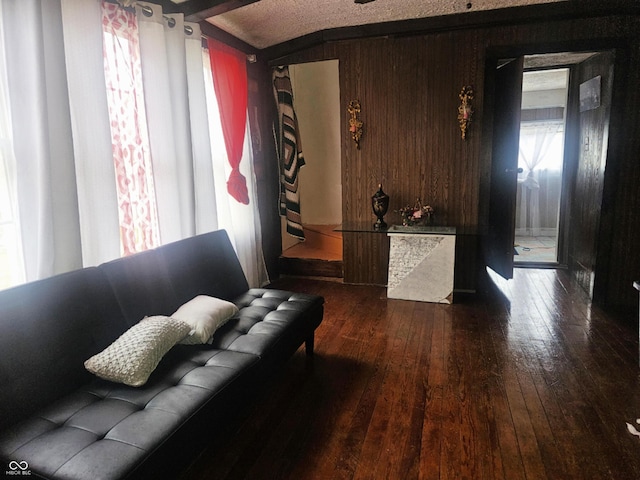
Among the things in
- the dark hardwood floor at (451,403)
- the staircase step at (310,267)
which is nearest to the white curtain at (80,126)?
the dark hardwood floor at (451,403)

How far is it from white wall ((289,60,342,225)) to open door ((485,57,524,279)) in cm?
180

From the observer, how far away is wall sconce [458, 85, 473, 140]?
3.57 meters

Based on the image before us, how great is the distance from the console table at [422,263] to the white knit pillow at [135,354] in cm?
227

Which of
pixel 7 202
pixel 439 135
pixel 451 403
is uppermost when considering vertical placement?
pixel 439 135

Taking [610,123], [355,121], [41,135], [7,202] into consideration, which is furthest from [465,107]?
[7,202]

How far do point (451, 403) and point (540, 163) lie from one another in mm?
5578

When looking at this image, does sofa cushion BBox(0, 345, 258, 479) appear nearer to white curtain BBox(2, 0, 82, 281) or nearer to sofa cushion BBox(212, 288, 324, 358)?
sofa cushion BBox(212, 288, 324, 358)

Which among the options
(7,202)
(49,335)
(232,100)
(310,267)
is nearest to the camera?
(49,335)

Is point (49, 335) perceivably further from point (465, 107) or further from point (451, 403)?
point (465, 107)

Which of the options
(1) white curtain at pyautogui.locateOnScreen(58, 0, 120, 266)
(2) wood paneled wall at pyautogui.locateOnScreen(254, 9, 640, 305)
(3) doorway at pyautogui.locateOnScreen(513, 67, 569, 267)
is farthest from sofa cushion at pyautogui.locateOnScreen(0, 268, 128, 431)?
(3) doorway at pyautogui.locateOnScreen(513, 67, 569, 267)

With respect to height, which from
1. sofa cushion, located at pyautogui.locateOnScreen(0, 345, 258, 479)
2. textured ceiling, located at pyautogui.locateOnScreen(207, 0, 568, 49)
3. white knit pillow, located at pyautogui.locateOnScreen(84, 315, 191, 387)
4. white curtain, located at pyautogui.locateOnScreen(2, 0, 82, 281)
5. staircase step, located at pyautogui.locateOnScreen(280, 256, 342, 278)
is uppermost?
textured ceiling, located at pyautogui.locateOnScreen(207, 0, 568, 49)

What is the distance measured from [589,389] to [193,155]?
289cm

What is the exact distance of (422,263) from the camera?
141 inches

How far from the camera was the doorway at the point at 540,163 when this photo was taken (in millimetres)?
6051
